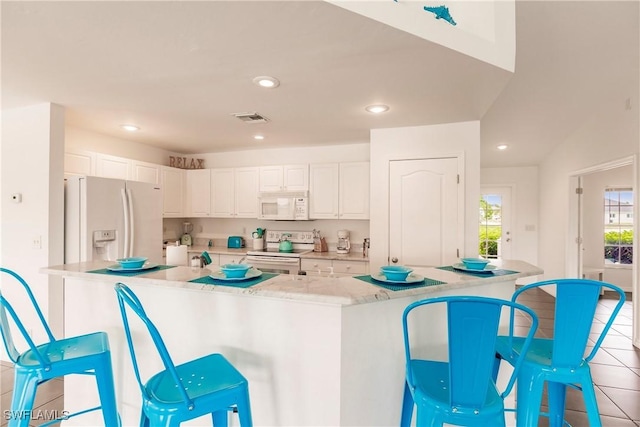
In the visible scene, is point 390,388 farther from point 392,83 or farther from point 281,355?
point 392,83

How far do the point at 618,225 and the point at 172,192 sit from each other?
302 inches

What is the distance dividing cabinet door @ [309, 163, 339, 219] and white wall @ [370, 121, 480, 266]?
32.7 inches

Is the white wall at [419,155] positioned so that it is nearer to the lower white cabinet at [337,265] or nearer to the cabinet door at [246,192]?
the lower white cabinet at [337,265]

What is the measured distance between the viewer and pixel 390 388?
5.26ft

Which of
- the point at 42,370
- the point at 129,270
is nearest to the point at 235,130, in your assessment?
the point at 129,270

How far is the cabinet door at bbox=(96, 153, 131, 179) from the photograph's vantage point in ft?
12.2

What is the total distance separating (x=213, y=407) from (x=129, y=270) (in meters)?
1.06

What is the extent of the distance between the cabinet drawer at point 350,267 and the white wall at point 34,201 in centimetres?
281

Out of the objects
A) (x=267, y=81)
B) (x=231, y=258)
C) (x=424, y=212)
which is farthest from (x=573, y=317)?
(x=231, y=258)

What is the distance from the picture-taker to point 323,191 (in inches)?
172

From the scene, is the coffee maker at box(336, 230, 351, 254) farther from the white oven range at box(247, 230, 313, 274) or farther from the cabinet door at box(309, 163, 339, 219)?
the white oven range at box(247, 230, 313, 274)

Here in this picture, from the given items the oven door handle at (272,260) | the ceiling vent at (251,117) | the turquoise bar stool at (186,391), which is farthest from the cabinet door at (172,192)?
the turquoise bar stool at (186,391)

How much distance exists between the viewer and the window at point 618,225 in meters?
5.76

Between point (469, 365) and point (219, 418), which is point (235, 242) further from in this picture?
point (469, 365)
